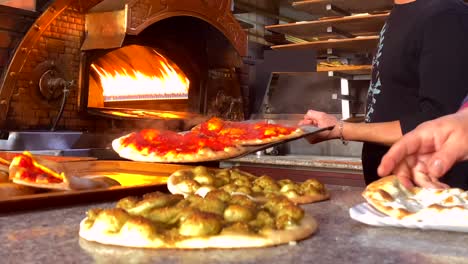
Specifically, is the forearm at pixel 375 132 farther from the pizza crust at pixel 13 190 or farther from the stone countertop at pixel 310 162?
the stone countertop at pixel 310 162

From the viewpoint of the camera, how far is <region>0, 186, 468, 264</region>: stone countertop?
916mm

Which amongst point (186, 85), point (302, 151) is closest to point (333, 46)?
point (302, 151)

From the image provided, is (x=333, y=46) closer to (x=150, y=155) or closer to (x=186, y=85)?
(x=186, y=85)

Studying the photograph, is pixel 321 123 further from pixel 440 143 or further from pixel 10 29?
pixel 10 29

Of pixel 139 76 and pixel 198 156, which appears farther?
pixel 139 76

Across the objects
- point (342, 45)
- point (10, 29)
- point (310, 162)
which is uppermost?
point (342, 45)

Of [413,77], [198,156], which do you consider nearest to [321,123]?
[413,77]

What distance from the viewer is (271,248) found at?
979 millimetres

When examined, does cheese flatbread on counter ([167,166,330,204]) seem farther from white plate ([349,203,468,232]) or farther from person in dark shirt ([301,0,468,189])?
person in dark shirt ([301,0,468,189])

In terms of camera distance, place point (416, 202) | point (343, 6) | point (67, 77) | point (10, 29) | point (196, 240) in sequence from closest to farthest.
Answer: point (196, 240), point (416, 202), point (10, 29), point (67, 77), point (343, 6)

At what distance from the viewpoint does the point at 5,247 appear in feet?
3.18

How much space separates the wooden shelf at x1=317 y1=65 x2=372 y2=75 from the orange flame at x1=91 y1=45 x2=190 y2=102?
1154mm

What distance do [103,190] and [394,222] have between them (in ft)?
2.44

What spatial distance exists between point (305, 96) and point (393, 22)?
294cm
